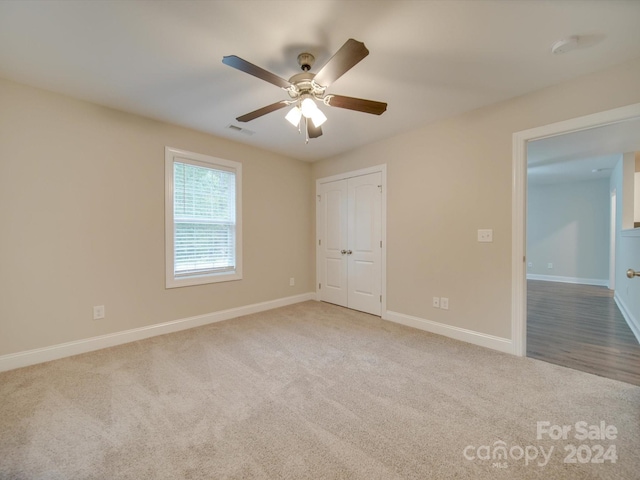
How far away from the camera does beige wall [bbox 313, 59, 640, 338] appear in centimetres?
232

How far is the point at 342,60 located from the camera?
5.04 feet

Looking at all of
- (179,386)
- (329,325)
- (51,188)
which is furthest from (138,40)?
(329,325)

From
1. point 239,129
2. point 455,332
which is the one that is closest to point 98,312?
point 239,129

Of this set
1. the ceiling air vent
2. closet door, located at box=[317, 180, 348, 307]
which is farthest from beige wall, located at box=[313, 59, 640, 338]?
the ceiling air vent

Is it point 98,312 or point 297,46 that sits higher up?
point 297,46

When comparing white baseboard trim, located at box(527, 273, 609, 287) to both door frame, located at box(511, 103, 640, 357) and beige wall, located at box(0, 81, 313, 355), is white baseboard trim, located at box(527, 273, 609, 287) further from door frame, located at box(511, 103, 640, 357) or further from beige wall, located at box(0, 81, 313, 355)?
beige wall, located at box(0, 81, 313, 355)

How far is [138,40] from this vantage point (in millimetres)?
1810

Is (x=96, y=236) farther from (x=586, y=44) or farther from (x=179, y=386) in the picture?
(x=586, y=44)

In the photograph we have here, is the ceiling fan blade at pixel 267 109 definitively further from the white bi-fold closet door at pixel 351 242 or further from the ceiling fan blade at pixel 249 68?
the white bi-fold closet door at pixel 351 242

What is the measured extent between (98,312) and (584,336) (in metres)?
5.33

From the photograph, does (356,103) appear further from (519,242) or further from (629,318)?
(629,318)

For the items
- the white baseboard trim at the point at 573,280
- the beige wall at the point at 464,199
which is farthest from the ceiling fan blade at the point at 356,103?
the white baseboard trim at the point at 573,280

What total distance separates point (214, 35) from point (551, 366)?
3.74 meters

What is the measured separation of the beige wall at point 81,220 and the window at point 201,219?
0.37ft
